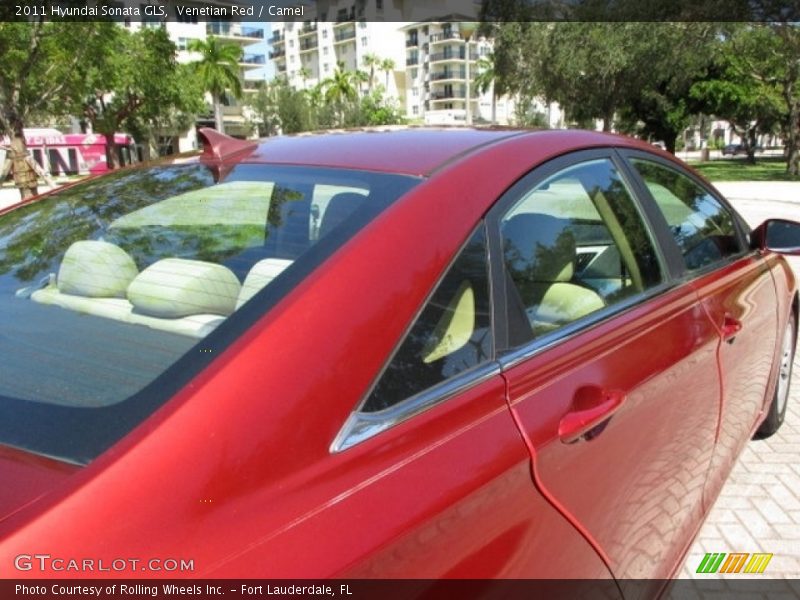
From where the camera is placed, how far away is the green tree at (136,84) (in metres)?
17.2

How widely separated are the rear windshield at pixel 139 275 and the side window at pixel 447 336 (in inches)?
8.9

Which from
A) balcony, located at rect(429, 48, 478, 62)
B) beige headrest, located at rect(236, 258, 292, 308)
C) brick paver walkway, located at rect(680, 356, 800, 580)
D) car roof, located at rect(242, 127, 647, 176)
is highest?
balcony, located at rect(429, 48, 478, 62)

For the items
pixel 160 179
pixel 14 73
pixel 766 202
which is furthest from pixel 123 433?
pixel 766 202

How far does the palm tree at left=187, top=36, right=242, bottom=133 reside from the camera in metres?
58.7

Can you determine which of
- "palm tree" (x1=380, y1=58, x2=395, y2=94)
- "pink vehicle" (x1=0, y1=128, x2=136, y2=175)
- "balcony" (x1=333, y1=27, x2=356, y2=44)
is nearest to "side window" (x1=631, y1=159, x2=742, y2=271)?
"pink vehicle" (x1=0, y1=128, x2=136, y2=175)

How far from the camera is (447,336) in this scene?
1.45m

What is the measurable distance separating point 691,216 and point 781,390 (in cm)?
159

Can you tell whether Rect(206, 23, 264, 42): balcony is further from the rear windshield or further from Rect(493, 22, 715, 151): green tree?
the rear windshield

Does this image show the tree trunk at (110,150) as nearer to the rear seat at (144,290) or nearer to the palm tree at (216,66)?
the palm tree at (216,66)

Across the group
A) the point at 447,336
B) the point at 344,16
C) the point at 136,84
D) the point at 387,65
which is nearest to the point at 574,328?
the point at 447,336

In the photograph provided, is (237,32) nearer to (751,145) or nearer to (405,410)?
(751,145)

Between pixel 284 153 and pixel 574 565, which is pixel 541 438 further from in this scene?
pixel 284 153

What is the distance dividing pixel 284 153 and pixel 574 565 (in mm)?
1356

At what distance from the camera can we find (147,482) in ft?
3.32
